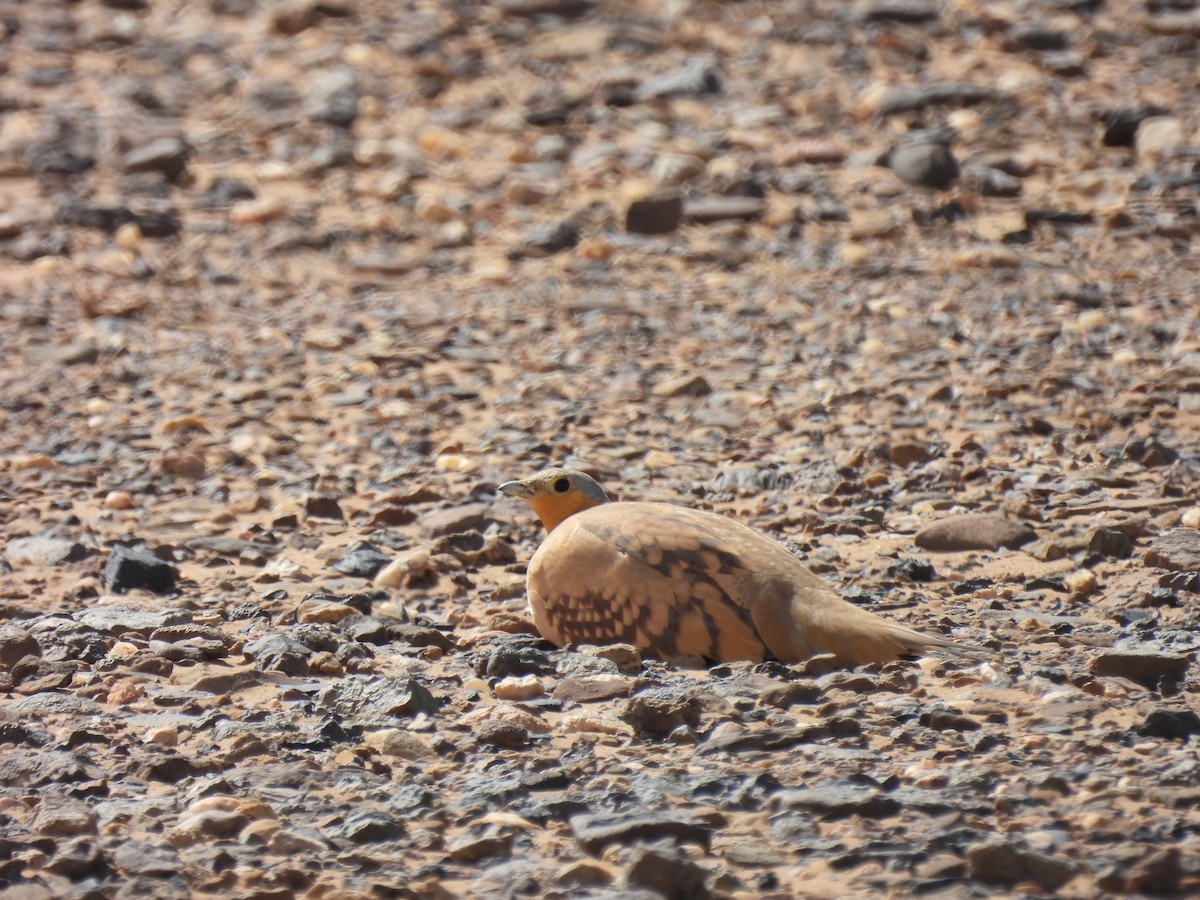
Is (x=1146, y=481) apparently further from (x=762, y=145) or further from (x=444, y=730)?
(x=762, y=145)

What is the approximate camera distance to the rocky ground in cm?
380

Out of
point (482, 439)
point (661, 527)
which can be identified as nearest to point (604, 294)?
point (482, 439)

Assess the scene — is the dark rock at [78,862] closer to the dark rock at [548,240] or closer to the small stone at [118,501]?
the small stone at [118,501]

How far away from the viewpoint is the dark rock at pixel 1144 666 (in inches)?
173

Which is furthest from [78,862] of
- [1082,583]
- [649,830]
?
[1082,583]

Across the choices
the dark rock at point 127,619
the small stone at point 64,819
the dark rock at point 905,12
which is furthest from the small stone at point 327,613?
the dark rock at point 905,12

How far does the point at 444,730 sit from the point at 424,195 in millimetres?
6337

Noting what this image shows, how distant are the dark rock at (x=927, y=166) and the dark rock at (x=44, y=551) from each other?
5.51 metres

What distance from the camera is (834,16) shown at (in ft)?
40.0

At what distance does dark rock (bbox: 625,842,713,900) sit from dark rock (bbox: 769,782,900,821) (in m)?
0.36

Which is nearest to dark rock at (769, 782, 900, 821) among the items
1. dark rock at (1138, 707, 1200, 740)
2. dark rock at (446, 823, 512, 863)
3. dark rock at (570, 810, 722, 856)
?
dark rock at (570, 810, 722, 856)

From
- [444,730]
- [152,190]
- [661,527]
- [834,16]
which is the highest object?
[834,16]

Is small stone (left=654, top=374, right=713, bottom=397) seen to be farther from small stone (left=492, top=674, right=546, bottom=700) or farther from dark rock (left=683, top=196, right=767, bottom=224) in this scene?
small stone (left=492, top=674, right=546, bottom=700)

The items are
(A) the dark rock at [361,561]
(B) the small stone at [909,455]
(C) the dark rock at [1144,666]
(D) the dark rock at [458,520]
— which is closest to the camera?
(C) the dark rock at [1144,666]
